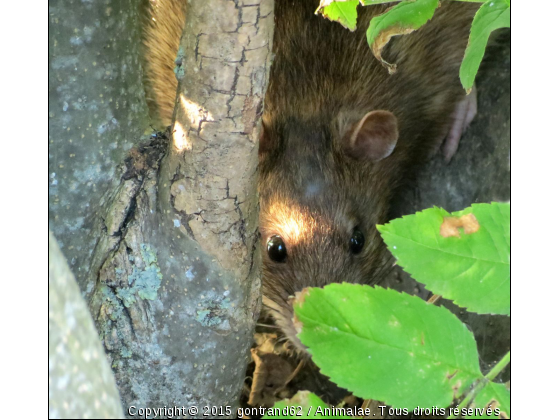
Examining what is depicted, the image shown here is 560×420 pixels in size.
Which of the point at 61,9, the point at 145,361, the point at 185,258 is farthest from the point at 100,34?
the point at 145,361

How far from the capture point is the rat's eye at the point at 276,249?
3.20 m

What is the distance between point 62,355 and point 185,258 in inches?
38.2

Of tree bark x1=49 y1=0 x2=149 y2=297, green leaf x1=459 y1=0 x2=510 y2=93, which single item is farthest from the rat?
green leaf x1=459 y1=0 x2=510 y2=93

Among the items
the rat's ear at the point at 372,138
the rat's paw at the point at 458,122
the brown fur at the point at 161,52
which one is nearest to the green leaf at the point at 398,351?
the rat's ear at the point at 372,138

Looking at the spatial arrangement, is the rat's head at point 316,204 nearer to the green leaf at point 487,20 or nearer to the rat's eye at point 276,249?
the rat's eye at point 276,249

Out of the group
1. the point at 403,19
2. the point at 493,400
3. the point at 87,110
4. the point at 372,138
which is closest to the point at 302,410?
the point at 493,400

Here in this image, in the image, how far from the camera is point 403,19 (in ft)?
5.75

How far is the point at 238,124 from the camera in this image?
198 cm

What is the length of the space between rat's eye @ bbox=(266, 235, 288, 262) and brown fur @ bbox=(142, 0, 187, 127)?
94cm

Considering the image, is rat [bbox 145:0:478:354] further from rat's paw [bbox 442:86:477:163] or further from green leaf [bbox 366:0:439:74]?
green leaf [bbox 366:0:439:74]

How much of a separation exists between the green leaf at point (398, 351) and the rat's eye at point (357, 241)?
5.94 feet

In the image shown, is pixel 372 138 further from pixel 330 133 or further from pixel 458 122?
pixel 458 122

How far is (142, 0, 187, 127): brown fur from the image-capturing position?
136 inches

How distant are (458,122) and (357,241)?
38.8 inches
